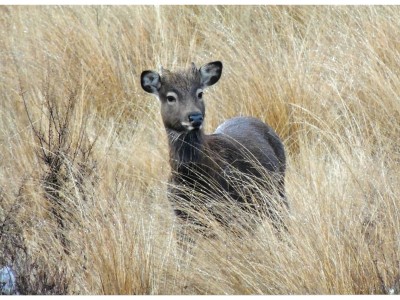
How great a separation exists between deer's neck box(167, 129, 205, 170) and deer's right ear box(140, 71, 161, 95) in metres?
0.35

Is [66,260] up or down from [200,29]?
down

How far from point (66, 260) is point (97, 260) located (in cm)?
39

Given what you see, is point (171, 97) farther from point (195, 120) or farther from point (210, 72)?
point (210, 72)

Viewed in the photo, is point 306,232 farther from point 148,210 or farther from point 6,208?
point 6,208

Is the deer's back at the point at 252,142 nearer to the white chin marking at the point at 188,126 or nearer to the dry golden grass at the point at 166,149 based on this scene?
the dry golden grass at the point at 166,149

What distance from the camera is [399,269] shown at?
17.8ft

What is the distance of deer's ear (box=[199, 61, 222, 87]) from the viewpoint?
7250 mm

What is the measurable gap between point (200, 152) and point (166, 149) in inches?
46.0

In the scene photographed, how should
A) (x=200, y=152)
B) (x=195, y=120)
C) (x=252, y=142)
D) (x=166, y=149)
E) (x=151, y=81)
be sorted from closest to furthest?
(x=195, y=120) → (x=200, y=152) → (x=151, y=81) → (x=252, y=142) → (x=166, y=149)

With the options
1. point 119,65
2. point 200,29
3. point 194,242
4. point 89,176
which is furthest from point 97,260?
point 200,29

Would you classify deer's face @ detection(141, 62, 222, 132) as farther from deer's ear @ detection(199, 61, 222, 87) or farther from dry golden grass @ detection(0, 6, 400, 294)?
dry golden grass @ detection(0, 6, 400, 294)

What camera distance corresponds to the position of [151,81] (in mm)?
7117

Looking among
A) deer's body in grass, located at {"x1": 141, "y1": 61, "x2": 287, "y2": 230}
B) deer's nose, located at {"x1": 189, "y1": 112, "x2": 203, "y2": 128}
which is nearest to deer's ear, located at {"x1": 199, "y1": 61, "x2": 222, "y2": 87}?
deer's body in grass, located at {"x1": 141, "y1": 61, "x2": 287, "y2": 230}

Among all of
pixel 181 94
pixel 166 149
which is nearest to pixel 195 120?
pixel 181 94
